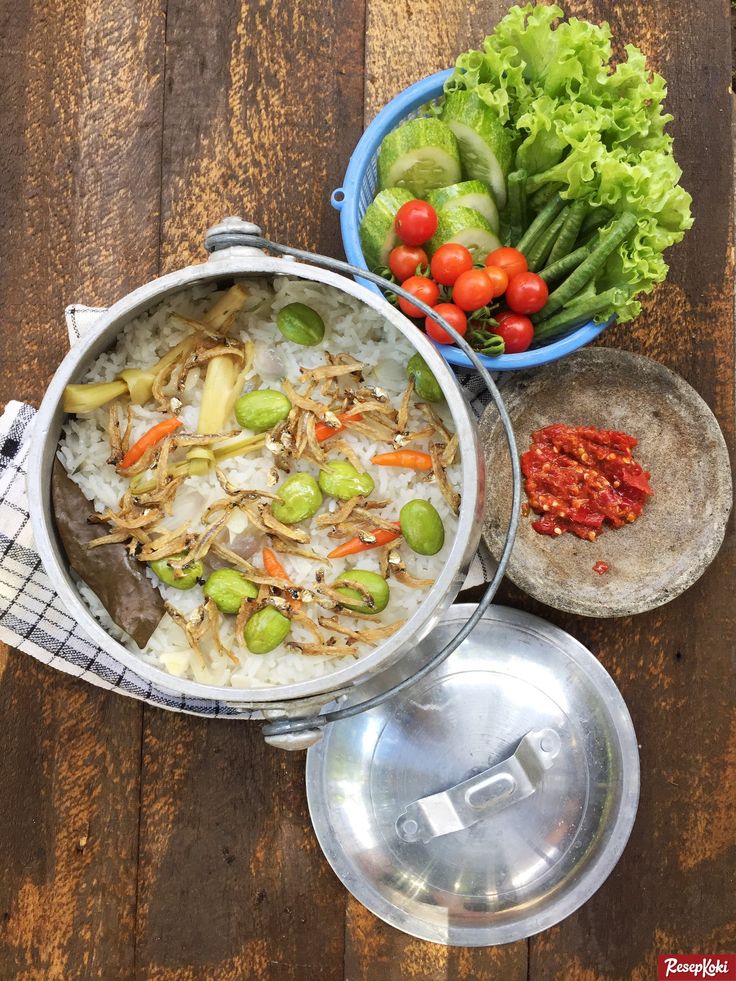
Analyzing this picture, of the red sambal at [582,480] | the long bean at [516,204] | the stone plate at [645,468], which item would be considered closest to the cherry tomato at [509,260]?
the long bean at [516,204]

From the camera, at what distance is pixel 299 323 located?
1.59 metres

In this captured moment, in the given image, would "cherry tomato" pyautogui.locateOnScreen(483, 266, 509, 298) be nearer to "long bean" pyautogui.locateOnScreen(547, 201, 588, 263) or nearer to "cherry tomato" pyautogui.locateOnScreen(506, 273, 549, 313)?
"cherry tomato" pyautogui.locateOnScreen(506, 273, 549, 313)

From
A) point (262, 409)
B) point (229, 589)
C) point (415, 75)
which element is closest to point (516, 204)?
point (415, 75)

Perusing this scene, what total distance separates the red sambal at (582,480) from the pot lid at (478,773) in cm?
26

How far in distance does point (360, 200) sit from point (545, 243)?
43 cm

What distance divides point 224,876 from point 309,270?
1.52 meters

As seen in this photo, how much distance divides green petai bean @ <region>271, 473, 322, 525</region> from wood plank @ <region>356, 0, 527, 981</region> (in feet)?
3.33

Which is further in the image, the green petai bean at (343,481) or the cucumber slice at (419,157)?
the cucumber slice at (419,157)

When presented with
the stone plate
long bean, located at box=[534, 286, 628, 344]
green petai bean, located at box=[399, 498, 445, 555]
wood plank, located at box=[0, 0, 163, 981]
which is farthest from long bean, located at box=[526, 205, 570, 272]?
wood plank, located at box=[0, 0, 163, 981]

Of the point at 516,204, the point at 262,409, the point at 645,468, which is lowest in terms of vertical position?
the point at 645,468

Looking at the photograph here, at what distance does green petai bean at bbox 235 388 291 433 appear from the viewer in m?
1.58

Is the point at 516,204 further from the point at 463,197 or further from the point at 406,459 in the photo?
the point at 406,459

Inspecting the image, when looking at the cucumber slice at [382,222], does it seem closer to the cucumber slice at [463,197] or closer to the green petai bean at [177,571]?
the cucumber slice at [463,197]

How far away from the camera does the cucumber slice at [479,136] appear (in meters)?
1.71
